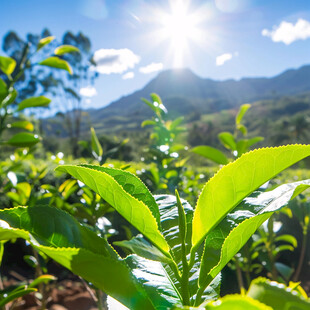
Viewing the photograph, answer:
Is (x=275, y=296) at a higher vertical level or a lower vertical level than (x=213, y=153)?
lower

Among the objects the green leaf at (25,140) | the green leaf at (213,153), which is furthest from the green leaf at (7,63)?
the green leaf at (213,153)

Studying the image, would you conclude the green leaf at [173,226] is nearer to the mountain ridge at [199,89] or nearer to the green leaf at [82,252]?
the green leaf at [82,252]

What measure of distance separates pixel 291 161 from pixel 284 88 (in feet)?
521

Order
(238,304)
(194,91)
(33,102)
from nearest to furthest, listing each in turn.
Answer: (238,304) → (33,102) → (194,91)

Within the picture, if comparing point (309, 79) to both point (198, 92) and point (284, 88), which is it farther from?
point (198, 92)

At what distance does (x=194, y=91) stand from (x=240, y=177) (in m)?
132

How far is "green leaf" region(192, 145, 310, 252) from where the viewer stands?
544mm

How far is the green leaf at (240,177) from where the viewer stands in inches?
21.4

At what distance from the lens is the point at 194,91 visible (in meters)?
129

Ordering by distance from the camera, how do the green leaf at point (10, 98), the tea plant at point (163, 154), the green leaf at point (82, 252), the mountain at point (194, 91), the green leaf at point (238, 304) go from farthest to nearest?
the mountain at point (194, 91)
the tea plant at point (163, 154)
the green leaf at point (10, 98)
the green leaf at point (82, 252)
the green leaf at point (238, 304)

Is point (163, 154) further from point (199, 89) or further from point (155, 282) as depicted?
point (199, 89)

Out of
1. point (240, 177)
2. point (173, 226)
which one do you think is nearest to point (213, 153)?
point (173, 226)

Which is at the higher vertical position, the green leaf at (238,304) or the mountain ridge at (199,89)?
the mountain ridge at (199,89)

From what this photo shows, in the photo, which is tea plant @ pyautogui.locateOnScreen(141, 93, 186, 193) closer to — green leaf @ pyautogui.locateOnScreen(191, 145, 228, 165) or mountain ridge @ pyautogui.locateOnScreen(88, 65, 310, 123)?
green leaf @ pyautogui.locateOnScreen(191, 145, 228, 165)
